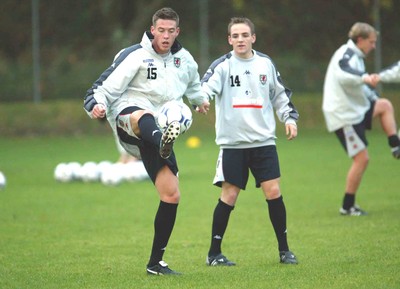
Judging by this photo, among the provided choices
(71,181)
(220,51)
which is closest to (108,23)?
(220,51)

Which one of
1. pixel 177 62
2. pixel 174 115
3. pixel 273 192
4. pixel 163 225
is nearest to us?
pixel 174 115

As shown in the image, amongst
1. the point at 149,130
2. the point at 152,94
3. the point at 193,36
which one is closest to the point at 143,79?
the point at 152,94

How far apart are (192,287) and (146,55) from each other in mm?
1819

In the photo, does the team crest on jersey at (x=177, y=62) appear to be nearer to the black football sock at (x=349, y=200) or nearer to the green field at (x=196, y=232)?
the green field at (x=196, y=232)

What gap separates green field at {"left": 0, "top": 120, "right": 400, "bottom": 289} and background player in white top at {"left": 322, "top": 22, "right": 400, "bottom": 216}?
1.78 feet

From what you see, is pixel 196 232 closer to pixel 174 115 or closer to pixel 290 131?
pixel 290 131

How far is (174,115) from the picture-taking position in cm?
684

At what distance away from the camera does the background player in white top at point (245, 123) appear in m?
7.84

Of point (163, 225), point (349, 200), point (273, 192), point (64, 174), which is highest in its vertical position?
point (273, 192)

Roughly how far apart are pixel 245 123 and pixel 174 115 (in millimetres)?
1219

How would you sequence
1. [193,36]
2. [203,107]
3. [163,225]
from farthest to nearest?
[193,36] < [203,107] < [163,225]

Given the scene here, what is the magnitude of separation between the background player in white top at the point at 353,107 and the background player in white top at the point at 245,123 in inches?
127

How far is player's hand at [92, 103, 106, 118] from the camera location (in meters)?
6.85

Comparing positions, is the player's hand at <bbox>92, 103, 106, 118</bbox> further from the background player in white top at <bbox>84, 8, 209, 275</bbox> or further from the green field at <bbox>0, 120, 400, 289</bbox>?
the green field at <bbox>0, 120, 400, 289</bbox>
